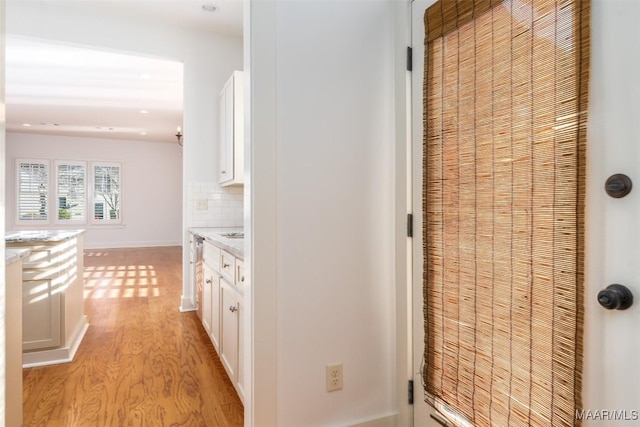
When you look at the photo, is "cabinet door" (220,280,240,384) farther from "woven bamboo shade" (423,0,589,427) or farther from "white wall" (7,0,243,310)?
"white wall" (7,0,243,310)

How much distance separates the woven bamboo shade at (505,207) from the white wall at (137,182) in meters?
9.71

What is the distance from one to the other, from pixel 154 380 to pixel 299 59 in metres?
2.12

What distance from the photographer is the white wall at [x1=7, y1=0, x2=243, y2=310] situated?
3.41 m

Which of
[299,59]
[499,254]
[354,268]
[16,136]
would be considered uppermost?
[16,136]

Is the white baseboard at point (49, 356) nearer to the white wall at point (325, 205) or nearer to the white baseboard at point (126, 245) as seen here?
the white wall at point (325, 205)

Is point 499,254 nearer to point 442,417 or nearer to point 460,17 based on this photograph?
point 442,417

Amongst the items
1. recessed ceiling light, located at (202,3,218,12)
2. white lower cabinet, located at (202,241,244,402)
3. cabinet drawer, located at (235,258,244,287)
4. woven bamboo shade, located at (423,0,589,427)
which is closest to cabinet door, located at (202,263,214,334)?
white lower cabinet, located at (202,241,244,402)

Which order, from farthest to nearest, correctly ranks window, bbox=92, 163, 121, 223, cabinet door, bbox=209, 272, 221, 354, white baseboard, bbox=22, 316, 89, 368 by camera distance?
window, bbox=92, 163, 121, 223 → white baseboard, bbox=22, 316, 89, 368 → cabinet door, bbox=209, 272, 221, 354

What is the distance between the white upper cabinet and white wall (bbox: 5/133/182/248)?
714 cm

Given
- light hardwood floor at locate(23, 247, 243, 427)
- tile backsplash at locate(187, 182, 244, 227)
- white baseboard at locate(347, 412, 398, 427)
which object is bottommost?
light hardwood floor at locate(23, 247, 243, 427)

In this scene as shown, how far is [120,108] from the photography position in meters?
6.66

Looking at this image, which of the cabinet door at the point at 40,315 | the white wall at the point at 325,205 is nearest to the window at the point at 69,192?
the cabinet door at the point at 40,315

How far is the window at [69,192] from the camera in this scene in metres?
8.93

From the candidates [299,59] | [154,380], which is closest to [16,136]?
[154,380]
